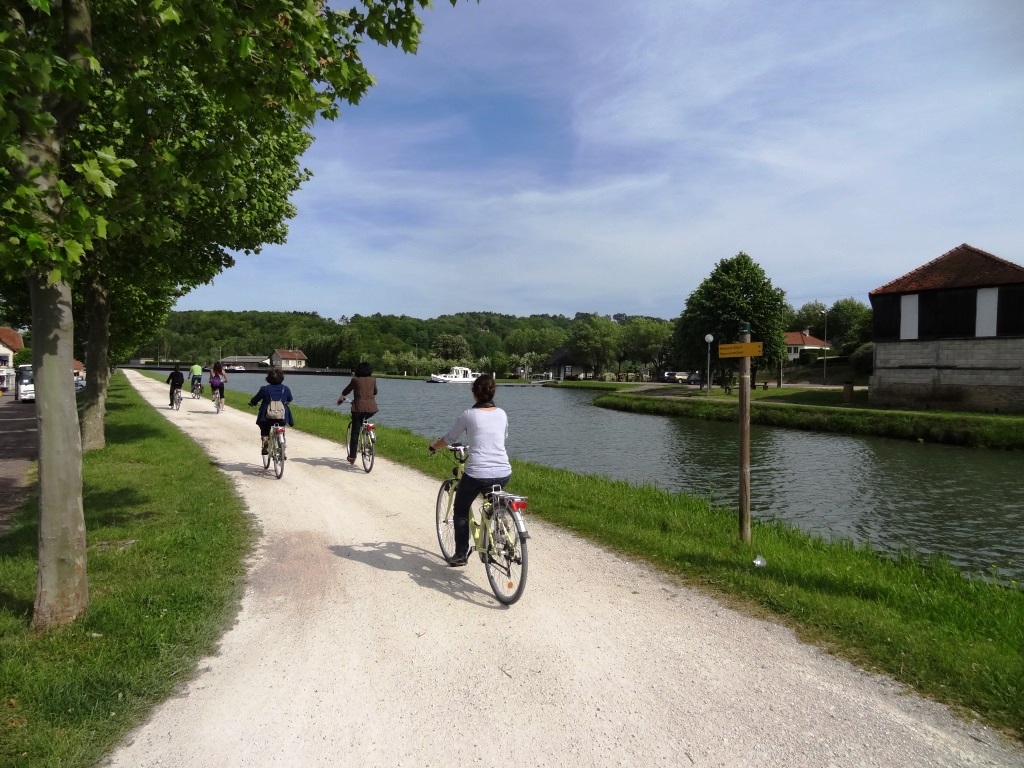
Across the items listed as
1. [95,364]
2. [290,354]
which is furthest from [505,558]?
[290,354]

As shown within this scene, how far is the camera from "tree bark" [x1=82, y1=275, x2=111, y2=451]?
1425cm

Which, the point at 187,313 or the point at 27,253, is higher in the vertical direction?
the point at 187,313

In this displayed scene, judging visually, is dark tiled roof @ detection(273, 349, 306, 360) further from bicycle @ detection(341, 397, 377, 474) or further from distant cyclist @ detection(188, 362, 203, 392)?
bicycle @ detection(341, 397, 377, 474)

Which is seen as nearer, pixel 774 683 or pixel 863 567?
pixel 774 683

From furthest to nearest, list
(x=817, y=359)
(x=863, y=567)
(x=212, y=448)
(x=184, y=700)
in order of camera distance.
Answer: (x=817, y=359) < (x=212, y=448) < (x=863, y=567) < (x=184, y=700)

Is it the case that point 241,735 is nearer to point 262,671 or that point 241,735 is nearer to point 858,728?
point 262,671

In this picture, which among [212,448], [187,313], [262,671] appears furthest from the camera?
[187,313]

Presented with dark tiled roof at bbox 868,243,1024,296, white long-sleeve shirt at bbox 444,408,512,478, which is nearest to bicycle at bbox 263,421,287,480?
white long-sleeve shirt at bbox 444,408,512,478

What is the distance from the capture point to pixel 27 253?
3566 mm

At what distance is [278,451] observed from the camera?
1143cm

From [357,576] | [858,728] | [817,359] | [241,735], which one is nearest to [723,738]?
[858,728]

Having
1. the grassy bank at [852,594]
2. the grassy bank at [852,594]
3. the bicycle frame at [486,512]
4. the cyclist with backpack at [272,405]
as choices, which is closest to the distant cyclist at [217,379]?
the cyclist with backpack at [272,405]

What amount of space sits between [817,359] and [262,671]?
88216 millimetres

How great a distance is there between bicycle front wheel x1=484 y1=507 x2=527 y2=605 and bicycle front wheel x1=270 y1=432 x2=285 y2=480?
689cm
